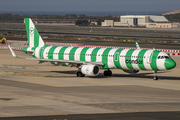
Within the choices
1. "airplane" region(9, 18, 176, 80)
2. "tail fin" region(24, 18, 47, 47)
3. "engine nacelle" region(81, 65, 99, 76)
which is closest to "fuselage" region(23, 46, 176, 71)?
"airplane" region(9, 18, 176, 80)

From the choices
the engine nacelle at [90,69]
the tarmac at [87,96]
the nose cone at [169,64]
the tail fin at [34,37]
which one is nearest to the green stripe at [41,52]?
the tail fin at [34,37]

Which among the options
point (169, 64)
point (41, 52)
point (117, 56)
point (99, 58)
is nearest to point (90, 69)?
point (99, 58)

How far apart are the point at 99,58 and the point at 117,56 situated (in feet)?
9.52

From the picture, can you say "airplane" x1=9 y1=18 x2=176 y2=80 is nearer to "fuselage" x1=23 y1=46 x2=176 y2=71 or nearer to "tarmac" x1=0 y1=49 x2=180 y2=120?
"fuselage" x1=23 y1=46 x2=176 y2=71

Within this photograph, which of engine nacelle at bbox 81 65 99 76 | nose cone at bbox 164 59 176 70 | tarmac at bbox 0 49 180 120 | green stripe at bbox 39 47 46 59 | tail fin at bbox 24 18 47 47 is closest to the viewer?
tarmac at bbox 0 49 180 120

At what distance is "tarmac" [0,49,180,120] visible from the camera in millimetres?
26344

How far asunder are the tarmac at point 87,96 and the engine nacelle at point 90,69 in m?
0.93

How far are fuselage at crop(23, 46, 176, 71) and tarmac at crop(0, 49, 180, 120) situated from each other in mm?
2040

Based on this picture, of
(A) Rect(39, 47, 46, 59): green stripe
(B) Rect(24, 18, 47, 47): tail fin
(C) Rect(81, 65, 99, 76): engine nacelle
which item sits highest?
(B) Rect(24, 18, 47, 47): tail fin

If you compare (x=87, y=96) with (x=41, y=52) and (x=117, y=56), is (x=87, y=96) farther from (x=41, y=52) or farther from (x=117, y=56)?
(x=41, y=52)

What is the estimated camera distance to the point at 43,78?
4672 centimetres

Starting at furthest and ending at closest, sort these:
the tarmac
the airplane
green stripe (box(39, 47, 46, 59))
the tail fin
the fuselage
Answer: the tail fin < green stripe (box(39, 47, 46, 59)) < the airplane < the fuselage < the tarmac

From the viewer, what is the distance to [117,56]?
153ft

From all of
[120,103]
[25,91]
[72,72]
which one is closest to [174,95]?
[120,103]
